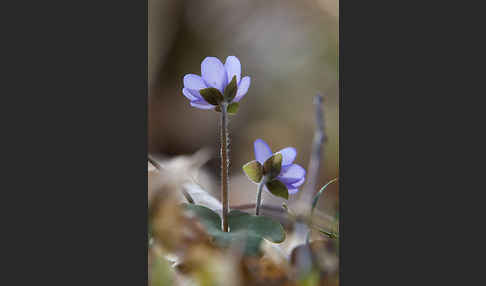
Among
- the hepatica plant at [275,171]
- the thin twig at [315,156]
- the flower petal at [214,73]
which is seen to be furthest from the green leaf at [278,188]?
the flower petal at [214,73]

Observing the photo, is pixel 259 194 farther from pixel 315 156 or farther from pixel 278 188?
pixel 315 156

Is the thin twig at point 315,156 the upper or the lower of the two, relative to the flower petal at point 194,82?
lower

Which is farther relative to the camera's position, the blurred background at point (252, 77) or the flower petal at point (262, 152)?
the blurred background at point (252, 77)

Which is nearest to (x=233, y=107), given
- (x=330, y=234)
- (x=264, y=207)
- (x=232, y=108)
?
(x=232, y=108)

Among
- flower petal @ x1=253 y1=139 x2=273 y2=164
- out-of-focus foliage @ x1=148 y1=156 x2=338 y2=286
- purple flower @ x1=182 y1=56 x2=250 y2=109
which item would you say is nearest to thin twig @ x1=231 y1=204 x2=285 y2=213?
out-of-focus foliage @ x1=148 y1=156 x2=338 y2=286

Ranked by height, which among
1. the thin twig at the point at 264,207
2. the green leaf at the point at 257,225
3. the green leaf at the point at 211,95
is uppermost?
the green leaf at the point at 211,95

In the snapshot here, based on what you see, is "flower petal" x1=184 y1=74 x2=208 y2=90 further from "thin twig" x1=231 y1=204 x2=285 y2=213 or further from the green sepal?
"thin twig" x1=231 y1=204 x2=285 y2=213

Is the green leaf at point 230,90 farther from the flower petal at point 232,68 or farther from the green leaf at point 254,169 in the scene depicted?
the green leaf at point 254,169
